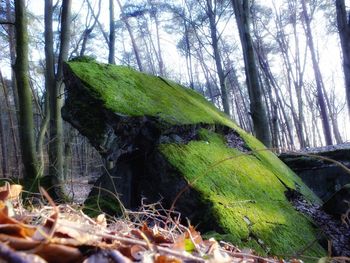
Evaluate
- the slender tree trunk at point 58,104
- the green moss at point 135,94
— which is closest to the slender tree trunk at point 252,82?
the green moss at point 135,94

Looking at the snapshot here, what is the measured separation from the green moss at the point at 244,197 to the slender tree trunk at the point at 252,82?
10.1 ft

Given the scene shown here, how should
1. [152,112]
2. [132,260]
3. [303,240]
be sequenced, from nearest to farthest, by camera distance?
[132,260] → [303,240] → [152,112]

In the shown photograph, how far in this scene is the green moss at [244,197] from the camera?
9.88ft

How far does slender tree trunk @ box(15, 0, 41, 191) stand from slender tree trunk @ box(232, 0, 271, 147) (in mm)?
4398

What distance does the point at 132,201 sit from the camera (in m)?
3.97

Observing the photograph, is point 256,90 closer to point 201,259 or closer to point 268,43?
point 201,259

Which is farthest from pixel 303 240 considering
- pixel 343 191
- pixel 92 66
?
pixel 92 66

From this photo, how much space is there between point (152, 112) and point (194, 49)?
74.1 ft

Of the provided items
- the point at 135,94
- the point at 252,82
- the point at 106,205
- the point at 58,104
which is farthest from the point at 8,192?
the point at 252,82

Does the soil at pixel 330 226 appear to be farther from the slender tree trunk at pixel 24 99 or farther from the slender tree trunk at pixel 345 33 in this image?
the slender tree trunk at pixel 345 33

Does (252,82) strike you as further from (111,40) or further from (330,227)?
(111,40)

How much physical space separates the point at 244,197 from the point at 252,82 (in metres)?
4.53

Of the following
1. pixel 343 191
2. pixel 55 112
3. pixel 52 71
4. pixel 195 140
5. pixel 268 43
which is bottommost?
pixel 343 191

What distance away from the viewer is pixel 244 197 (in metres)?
3.46
